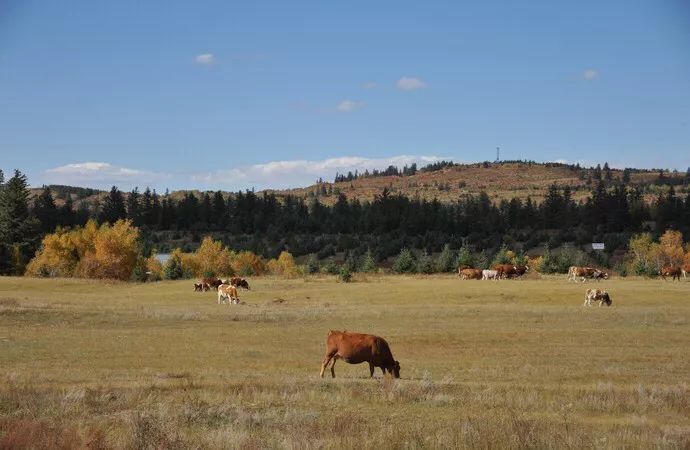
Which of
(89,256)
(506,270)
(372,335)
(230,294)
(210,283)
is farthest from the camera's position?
(89,256)

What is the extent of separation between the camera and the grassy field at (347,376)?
12055 millimetres

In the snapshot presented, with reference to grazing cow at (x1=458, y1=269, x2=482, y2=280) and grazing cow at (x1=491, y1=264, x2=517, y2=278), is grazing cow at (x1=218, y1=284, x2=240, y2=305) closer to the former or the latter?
grazing cow at (x1=458, y1=269, x2=482, y2=280)

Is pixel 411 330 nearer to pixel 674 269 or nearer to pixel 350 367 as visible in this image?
pixel 350 367

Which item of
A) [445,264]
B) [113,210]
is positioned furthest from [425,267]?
[113,210]

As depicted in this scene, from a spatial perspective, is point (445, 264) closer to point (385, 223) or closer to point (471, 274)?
point (471, 274)

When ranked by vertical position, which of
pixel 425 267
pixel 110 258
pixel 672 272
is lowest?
pixel 425 267

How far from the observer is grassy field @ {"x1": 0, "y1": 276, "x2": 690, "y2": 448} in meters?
12.1

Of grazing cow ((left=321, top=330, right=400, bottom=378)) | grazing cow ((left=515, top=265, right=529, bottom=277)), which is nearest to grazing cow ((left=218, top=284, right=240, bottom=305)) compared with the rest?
grazing cow ((left=515, top=265, right=529, bottom=277))

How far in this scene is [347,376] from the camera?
21797mm

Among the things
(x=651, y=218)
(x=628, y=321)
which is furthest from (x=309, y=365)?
(x=651, y=218)

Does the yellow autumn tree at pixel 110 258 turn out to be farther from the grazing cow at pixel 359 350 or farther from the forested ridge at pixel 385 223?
the grazing cow at pixel 359 350

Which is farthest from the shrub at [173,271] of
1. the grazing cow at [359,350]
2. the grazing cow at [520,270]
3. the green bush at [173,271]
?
the grazing cow at [359,350]

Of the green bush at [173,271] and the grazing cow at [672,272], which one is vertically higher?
the grazing cow at [672,272]

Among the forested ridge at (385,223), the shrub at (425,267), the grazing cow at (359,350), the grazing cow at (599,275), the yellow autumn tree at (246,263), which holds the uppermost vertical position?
the forested ridge at (385,223)
